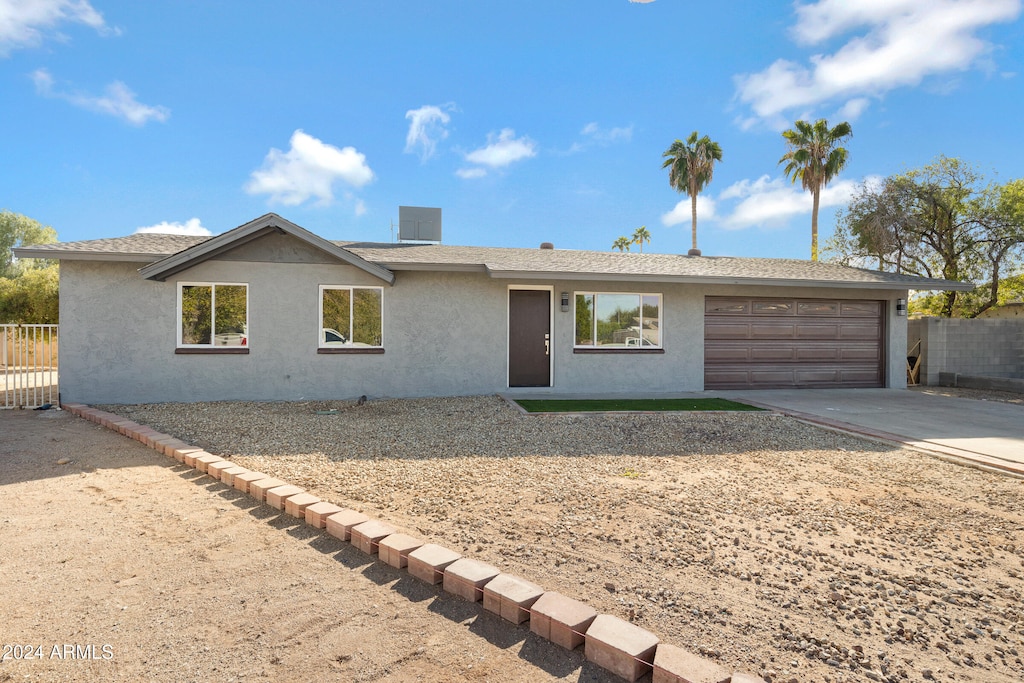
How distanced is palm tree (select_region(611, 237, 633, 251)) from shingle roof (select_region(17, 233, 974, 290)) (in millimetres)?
35497

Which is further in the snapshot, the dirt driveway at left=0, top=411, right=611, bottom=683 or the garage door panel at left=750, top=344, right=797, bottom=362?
the garage door panel at left=750, top=344, right=797, bottom=362

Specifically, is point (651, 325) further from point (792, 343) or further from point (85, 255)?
point (85, 255)

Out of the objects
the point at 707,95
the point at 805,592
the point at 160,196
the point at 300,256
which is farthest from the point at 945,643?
the point at 160,196

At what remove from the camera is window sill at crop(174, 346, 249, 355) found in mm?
9609

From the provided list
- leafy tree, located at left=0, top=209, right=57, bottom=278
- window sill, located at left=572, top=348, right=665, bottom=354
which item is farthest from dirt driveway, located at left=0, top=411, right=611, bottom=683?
leafy tree, located at left=0, top=209, right=57, bottom=278

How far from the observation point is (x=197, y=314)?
9.77 m

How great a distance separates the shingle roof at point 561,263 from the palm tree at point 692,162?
1602 cm

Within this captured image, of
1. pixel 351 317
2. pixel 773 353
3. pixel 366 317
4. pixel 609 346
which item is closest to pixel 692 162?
pixel 773 353

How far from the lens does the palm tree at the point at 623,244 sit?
4853 cm

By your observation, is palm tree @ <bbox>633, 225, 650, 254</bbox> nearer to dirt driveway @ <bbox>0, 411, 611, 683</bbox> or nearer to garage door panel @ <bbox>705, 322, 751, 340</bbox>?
garage door panel @ <bbox>705, 322, 751, 340</bbox>

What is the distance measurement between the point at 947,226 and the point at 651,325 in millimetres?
11796

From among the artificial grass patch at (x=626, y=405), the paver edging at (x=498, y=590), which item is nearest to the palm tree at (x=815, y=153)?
the artificial grass patch at (x=626, y=405)

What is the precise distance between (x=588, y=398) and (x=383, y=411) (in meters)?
3.85

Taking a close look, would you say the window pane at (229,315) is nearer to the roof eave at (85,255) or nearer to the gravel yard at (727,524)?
the roof eave at (85,255)
